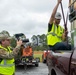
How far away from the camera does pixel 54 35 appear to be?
24.3 ft

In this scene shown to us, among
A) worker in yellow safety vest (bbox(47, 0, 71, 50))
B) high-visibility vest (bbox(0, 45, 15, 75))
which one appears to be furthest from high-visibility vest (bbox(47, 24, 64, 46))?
high-visibility vest (bbox(0, 45, 15, 75))

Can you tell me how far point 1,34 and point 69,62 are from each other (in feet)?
4.74

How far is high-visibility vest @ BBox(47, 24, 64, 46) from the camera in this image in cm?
732

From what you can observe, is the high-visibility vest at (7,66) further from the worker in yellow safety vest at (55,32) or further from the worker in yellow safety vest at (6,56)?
the worker in yellow safety vest at (55,32)

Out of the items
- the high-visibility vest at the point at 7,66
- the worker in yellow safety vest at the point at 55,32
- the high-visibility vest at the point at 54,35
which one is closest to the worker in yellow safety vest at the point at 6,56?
the high-visibility vest at the point at 7,66

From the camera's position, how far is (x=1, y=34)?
5902mm

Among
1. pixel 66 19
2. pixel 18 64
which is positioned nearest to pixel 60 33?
pixel 66 19

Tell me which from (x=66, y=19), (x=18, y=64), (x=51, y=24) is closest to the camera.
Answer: (x=66, y=19)

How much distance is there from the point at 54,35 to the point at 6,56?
192 cm

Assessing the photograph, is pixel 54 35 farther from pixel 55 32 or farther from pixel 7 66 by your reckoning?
pixel 7 66

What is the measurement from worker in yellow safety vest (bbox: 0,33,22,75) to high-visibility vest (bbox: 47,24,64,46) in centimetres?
154

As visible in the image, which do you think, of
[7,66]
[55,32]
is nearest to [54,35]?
[55,32]

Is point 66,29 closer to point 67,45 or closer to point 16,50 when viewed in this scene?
point 67,45

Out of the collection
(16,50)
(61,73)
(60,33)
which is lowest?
(61,73)
